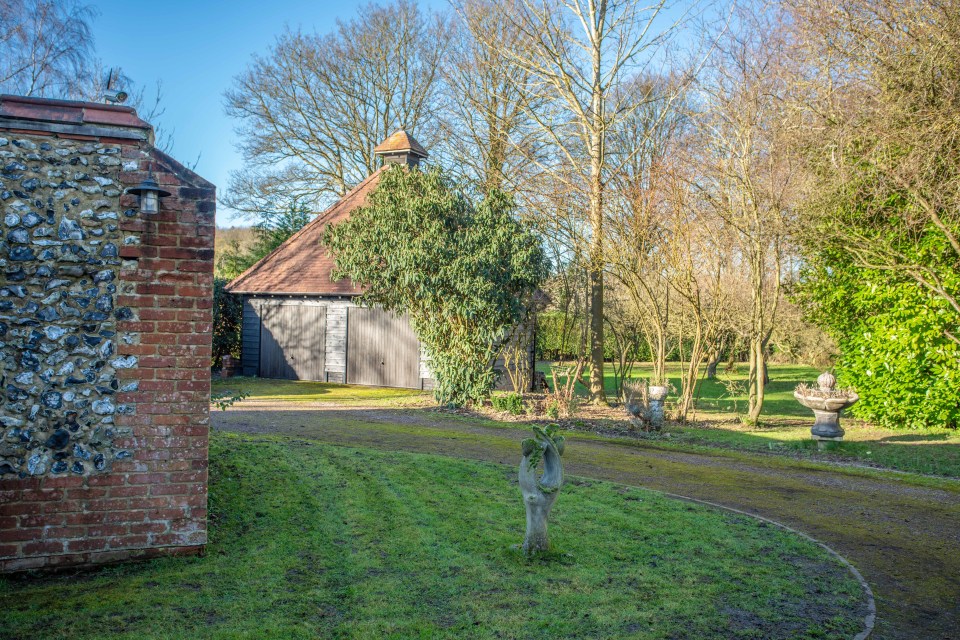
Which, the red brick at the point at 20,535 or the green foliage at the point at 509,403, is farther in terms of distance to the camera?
the green foliage at the point at 509,403

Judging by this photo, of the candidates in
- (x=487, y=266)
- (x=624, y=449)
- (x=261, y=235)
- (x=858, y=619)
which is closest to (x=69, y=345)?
(x=858, y=619)

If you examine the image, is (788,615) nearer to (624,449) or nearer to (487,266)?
(624,449)

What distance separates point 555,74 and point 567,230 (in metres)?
4.11

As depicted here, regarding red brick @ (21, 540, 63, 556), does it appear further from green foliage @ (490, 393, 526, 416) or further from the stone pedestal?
the stone pedestal

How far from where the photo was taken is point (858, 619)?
15.2ft

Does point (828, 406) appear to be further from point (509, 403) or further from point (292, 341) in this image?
point (292, 341)

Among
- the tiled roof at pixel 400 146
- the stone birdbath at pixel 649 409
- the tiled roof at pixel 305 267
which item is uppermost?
the tiled roof at pixel 400 146

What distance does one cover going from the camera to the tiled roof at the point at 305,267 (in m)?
20.2

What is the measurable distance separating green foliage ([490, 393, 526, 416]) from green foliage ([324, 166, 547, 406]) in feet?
2.09

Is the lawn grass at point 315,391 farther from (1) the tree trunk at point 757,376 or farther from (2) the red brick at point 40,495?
→ (2) the red brick at point 40,495

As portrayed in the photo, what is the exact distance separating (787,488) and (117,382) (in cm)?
764

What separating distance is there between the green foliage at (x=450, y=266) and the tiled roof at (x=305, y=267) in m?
4.32

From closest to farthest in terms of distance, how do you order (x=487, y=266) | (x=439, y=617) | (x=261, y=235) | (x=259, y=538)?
(x=439, y=617), (x=259, y=538), (x=487, y=266), (x=261, y=235)

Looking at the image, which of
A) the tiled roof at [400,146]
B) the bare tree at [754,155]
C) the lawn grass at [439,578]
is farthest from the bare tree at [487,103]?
the lawn grass at [439,578]
